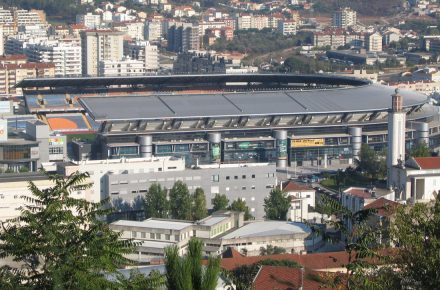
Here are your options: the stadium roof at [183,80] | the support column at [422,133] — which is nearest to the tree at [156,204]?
the support column at [422,133]

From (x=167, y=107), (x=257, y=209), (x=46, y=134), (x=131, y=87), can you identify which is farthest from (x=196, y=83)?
(x=257, y=209)

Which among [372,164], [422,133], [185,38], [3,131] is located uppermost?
[185,38]

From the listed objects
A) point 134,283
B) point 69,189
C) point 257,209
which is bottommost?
point 257,209

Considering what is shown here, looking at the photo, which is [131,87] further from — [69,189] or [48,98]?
[69,189]

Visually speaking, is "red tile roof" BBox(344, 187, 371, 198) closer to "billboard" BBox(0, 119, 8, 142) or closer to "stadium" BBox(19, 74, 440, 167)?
"stadium" BBox(19, 74, 440, 167)

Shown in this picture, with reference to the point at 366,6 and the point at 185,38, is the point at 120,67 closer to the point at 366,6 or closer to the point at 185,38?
the point at 185,38

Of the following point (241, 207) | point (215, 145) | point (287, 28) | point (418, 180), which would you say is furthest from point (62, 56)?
point (241, 207)
